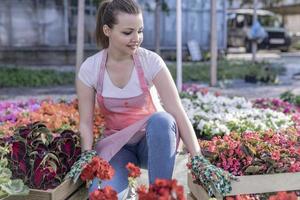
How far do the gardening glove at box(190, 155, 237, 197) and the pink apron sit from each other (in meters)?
0.47

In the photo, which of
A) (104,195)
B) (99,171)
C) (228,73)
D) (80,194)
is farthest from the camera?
(228,73)

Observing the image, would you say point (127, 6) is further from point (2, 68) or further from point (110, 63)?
point (2, 68)

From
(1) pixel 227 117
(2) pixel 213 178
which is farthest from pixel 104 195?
(1) pixel 227 117

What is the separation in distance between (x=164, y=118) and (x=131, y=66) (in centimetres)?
48

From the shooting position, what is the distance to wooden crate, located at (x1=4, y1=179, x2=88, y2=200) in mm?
2270

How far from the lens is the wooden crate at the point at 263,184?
231 centimetres

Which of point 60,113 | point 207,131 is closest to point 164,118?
point 207,131

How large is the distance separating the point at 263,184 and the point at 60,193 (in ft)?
3.34

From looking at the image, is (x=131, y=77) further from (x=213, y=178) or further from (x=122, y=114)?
(x=213, y=178)

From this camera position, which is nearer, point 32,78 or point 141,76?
point 141,76

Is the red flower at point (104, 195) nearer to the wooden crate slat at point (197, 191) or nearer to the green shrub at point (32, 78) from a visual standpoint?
the wooden crate slat at point (197, 191)

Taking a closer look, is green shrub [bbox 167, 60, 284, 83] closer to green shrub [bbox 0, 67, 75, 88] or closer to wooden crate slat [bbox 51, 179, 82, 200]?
green shrub [bbox 0, 67, 75, 88]

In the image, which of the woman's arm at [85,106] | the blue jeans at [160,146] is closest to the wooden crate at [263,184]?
the blue jeans at [160,146]

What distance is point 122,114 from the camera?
109 inches
